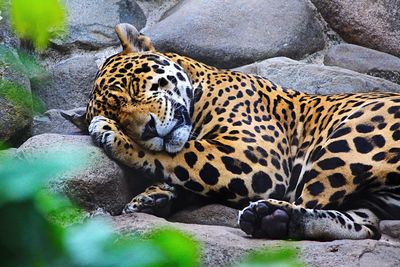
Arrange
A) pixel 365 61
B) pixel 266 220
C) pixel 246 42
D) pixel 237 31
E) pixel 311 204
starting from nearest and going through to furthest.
→ 1. pixel 266 220
2. pixel 311 204
3. pixel 365 61
4. pixel 246 42
5. pixel 237 31

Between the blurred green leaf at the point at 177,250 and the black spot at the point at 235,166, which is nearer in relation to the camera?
the blurred green leaf at the point at 177,250

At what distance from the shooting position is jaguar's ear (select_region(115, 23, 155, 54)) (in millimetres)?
6051

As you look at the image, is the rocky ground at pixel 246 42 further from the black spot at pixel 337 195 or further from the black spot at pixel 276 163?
the black spot at pixel 337 195

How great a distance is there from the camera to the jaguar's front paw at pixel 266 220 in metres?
3.99

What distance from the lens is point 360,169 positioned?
460 cm

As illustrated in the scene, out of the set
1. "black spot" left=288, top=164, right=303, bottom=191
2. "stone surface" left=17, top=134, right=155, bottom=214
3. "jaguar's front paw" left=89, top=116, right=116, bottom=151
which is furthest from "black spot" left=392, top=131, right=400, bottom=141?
"jaguar's front paw" left=89, top=116, right=116, bottom=151

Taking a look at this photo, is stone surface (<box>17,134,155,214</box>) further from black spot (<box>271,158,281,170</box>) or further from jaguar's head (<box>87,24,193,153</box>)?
black spot (<box>271,158,281,170</box>)

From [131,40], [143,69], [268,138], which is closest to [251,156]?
[268,138]

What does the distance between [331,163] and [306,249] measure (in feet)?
4.19

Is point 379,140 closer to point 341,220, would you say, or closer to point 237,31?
point 341,220

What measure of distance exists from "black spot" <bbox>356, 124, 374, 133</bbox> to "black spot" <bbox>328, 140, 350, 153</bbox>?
12 centimetres

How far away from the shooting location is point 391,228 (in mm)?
4410

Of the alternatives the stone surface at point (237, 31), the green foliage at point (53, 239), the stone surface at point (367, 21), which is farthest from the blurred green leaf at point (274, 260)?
the stone surface at point (367, 21)

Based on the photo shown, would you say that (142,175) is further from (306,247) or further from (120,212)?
(306,247)
